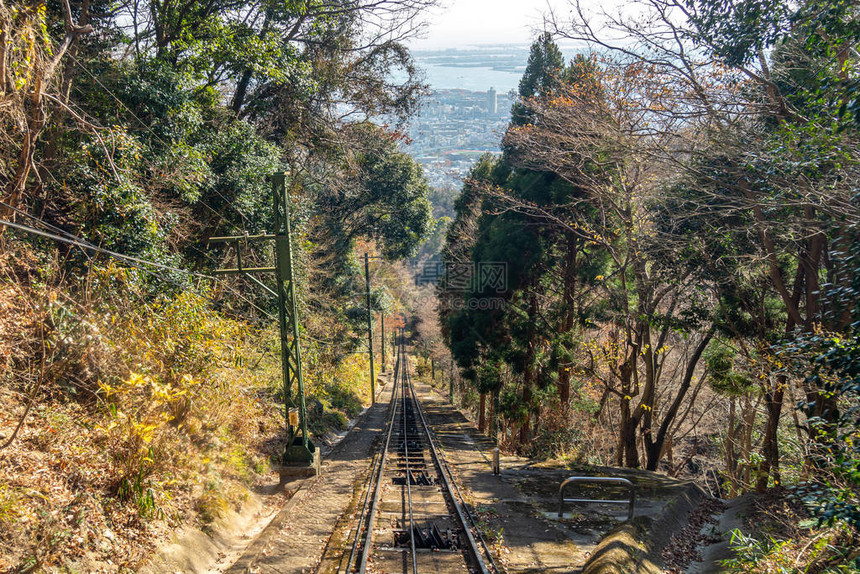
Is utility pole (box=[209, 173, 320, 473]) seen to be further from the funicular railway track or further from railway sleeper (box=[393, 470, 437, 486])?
railway sleeper (box=[393, 470, 437, 486])

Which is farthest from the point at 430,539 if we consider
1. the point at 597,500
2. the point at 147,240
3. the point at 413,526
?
the point at 147,240

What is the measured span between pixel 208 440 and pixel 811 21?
39.5ft

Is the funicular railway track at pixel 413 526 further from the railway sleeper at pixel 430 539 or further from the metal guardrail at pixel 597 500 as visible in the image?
the metal guardrail at pixel 597 500

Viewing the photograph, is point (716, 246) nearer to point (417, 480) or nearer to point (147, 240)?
point (417, 480)

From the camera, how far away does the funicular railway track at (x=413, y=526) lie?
7.59 meters

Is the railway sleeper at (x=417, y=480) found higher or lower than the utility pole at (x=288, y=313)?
lower

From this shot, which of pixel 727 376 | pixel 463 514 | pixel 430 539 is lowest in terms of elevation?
pixel 463 514

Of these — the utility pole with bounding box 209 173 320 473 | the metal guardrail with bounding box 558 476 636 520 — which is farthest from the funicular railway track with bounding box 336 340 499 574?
the utility pole with bounding box 209 173 320 473

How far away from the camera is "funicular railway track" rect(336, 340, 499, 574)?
7590 millimetres

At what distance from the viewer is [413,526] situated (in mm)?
9180

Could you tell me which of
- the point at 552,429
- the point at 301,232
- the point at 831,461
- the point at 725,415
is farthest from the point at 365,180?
the point at 831,461

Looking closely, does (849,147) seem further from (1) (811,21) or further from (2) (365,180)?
(2) (365,180)

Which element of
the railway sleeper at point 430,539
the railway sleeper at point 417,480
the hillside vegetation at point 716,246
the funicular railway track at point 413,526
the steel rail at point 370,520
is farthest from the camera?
the railway sleeper at point 417,480

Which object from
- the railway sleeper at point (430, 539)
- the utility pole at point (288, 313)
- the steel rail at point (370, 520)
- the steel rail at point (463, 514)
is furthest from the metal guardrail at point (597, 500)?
the utility pole at point (288, 313)
